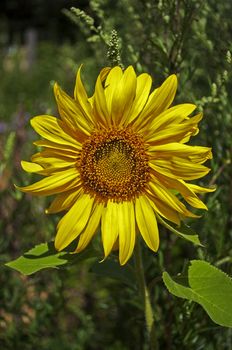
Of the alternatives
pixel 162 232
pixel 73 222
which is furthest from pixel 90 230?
pixel 162 232

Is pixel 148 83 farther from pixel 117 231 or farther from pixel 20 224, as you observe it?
pixel 20 224

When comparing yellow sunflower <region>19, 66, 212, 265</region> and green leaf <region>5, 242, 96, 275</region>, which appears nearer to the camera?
yellow sunflower <region>19, 66, 212, 265</region>

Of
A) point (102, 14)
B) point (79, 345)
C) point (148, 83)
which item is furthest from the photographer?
point (79, 345)

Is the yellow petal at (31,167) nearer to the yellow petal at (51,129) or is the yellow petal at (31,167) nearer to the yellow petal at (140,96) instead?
the yellow petal at (51,129)

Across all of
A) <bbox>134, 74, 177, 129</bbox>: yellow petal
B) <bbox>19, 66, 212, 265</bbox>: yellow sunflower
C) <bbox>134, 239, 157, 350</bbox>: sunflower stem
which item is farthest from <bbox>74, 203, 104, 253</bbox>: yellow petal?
<bbox>134, 74, 177, 129</bbox>: yellow petal

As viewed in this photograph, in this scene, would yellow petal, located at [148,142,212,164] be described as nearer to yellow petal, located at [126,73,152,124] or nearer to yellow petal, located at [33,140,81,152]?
yellow petal, located at [126,73,152,124]

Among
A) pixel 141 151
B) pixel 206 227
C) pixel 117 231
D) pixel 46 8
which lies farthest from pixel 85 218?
pixel 46 8
